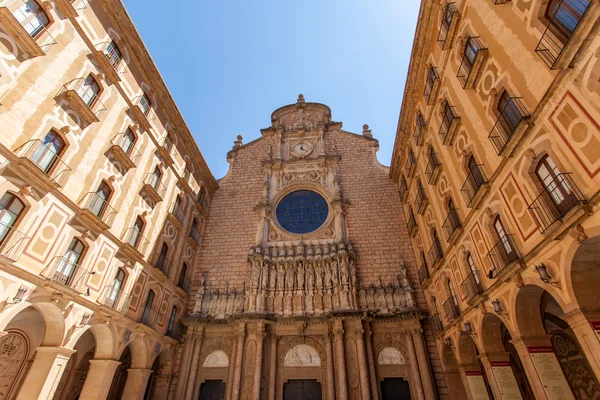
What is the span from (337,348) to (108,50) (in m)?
16.9

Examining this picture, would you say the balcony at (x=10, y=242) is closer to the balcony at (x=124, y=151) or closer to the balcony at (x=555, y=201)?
the balcony at (x=124, y=151)

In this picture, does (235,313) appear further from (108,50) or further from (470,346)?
(108,50)

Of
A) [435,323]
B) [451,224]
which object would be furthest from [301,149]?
[435,323]

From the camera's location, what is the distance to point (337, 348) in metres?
15.1

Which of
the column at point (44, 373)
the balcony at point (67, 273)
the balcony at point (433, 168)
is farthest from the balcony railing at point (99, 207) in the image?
the balcony at point (433, 168)

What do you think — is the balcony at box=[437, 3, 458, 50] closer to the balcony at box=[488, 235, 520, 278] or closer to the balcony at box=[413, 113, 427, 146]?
the balcony at box=[413, 113, 427, 146]

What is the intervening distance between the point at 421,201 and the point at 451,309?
5182 mm

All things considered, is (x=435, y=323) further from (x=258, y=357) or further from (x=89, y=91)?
(x=89, y=91)

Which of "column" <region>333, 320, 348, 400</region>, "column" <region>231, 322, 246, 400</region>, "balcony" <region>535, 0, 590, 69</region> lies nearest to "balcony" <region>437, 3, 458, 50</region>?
"balcony" <region>535, 0, 590, 69</region>

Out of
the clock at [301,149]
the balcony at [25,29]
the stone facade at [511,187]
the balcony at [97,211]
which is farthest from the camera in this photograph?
the clock at [301,149]

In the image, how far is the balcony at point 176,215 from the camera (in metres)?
16.8

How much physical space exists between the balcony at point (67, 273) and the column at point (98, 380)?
3290mm

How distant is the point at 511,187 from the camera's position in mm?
8305

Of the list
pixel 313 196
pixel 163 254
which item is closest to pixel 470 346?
pixel 313 196
